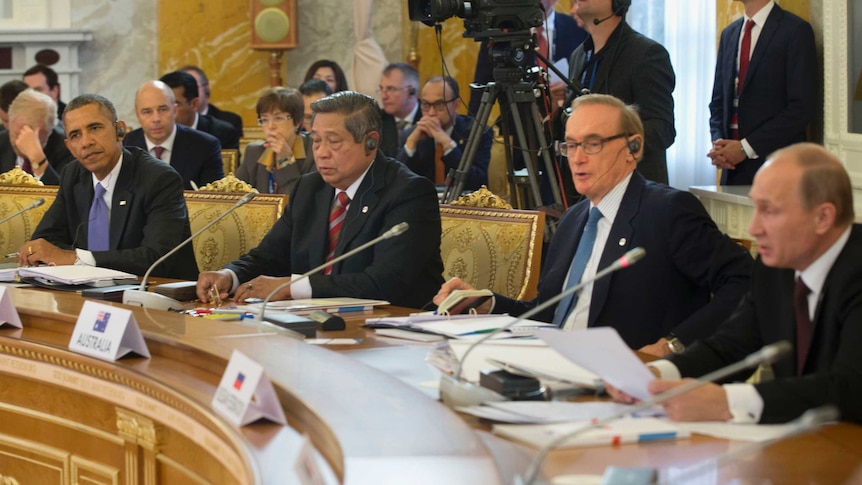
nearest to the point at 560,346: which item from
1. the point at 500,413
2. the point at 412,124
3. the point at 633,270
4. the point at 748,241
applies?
the point at 500,413

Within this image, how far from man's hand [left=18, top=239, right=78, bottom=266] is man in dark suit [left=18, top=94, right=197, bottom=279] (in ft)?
0.36

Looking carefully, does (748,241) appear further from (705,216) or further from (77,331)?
(77,331)

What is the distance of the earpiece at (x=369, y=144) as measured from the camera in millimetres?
3418

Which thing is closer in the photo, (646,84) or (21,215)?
(646,84)

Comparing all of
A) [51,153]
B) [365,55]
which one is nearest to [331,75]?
[365,55]

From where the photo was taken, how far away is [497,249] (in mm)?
3480

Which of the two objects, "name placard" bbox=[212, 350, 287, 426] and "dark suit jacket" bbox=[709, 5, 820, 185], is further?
"dark suit jacket" bbox=[709, 5, 820, 185]

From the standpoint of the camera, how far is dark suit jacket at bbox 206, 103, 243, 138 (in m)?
7.07

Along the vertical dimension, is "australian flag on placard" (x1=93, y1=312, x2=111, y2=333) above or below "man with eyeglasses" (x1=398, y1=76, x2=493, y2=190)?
below

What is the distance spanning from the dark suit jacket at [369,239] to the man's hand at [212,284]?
22 centimetres

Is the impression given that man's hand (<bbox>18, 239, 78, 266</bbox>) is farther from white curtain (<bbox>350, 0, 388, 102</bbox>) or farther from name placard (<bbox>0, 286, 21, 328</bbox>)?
white curtain (<bbox>350, 0, 388, 102</bbox>)

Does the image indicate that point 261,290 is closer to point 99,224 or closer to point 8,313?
point 8,313

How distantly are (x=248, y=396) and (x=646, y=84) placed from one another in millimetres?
2514

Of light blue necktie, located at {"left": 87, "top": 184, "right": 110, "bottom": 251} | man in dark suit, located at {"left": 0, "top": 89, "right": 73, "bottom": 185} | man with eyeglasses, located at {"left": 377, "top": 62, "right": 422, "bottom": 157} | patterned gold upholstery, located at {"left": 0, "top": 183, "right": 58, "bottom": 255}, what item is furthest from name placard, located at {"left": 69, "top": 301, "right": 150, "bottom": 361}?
man with eyeglasses, located at {"left": 377, "top": 62, "right": 422, "bottom": 157}
